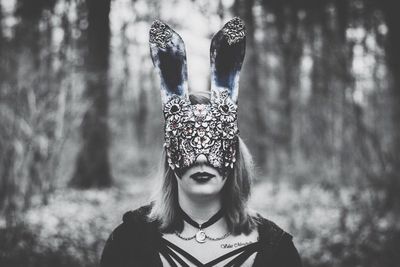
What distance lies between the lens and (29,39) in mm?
6141

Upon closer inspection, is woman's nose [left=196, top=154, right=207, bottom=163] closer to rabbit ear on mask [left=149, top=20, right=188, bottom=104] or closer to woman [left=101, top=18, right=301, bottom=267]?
woman [left=101, top=18, right=301, bottom=267]

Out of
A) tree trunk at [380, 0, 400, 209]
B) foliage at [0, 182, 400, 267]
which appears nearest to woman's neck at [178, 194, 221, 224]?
foliage at [0, 182, 400, 267]

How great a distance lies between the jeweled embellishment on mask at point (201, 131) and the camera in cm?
225

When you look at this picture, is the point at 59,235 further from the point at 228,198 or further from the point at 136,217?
the point at 228,198

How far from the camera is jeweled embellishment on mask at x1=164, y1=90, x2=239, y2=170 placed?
225cm

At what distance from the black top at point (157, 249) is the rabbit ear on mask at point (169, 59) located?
808 mm

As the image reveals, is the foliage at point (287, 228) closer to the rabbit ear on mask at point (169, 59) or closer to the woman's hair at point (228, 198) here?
the woman's hair at point (228, 198)

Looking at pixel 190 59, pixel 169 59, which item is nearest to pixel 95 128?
pixel 190 59

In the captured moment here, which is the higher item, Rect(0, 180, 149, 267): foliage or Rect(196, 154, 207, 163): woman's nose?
Rect(196, 154, 207, 163): woman's nose

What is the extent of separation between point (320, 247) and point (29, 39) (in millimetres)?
5613

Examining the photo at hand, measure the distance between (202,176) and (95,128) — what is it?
8580 mm

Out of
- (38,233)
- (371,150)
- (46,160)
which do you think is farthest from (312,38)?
(38,233)

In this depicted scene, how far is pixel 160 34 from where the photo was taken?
7.56 feet

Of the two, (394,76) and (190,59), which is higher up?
(190,59)
